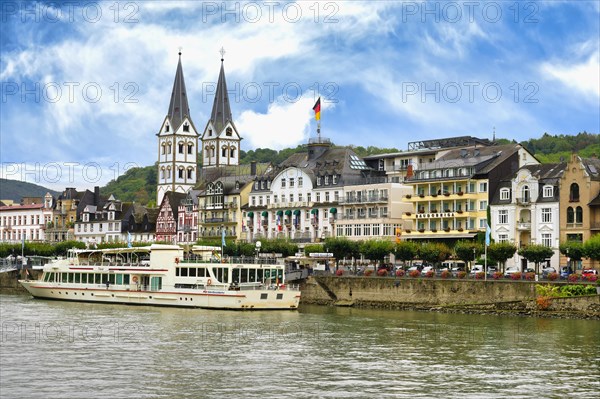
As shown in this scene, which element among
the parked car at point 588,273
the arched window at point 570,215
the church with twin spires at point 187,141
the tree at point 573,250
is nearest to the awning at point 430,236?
the arched window at point 570,215

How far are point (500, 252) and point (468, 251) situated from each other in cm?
315

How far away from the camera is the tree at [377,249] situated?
9931cm

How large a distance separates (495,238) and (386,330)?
38767mm

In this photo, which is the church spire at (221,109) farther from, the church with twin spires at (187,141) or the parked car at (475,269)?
the parked car at (475,269)

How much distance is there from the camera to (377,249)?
325ft

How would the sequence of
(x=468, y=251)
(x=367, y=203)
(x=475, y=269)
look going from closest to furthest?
1. (x=475, y=269)
2. (x=468, y=251)
3. (x=367, y=203)

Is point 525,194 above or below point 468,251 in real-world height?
above

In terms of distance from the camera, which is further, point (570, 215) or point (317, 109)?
point (317, 109)

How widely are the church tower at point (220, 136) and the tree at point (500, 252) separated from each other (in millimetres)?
98276

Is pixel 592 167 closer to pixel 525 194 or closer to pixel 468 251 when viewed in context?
pixel 525 194

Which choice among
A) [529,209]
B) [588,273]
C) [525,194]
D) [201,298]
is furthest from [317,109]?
[588,273]

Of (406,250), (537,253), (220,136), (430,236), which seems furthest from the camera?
(220,136)

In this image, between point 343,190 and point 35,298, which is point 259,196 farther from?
point 35,298

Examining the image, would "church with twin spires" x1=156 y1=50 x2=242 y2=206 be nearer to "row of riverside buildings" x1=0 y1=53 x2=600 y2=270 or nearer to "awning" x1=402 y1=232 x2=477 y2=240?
"row of riverside buildings" x1=0 y1=53 x2=600 y2=270
